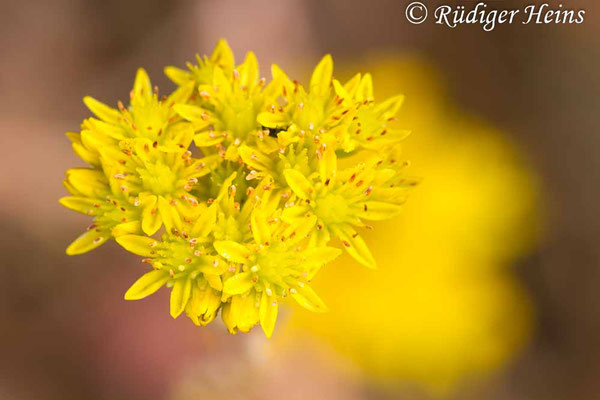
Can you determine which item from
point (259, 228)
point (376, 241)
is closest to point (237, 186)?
point (259, 228)

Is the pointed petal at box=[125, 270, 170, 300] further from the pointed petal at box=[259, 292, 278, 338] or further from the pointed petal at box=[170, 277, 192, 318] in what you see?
the pointed petal at box=[259, 292, 278, 338]

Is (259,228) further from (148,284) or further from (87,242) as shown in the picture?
(87,242)

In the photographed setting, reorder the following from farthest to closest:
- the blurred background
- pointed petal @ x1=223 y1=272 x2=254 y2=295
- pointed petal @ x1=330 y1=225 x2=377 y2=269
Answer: the blurred background
pointed petal @ x1=330 y1=225 x2=377 y2=269
pointed petal @ x1=223 y1=272 x2=254 y2=295

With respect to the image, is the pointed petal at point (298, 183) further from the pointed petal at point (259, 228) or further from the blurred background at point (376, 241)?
the blurred background at point (376, 241)

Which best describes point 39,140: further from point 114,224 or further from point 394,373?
point 394,373

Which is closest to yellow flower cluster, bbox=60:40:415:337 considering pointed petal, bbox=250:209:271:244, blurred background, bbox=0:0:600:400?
pointed petal, bbox=250:209:271:244

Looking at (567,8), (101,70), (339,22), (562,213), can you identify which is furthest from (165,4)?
(562,213)

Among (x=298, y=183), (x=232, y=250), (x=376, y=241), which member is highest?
(x=298, y=183)
